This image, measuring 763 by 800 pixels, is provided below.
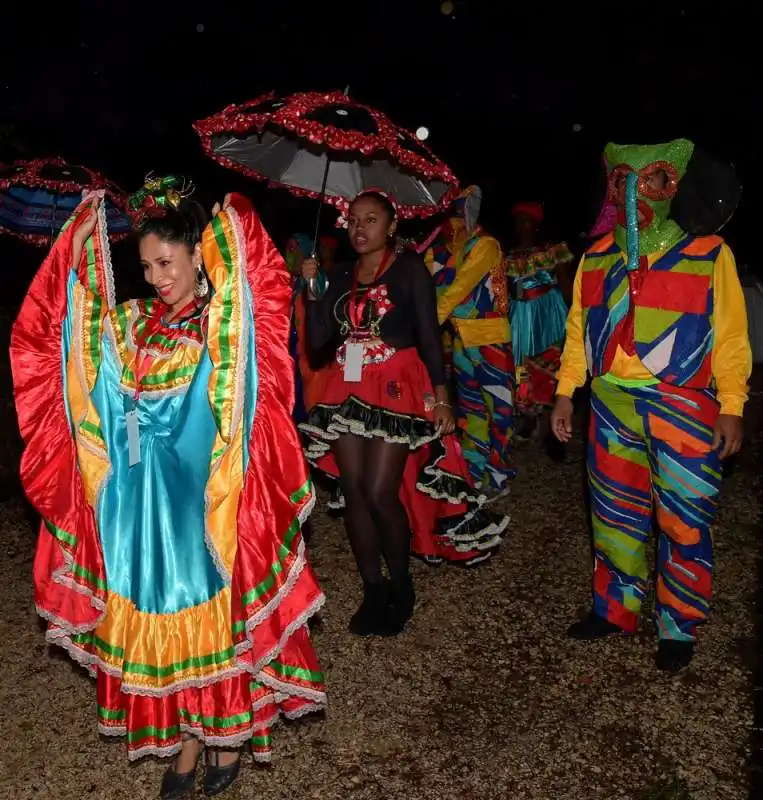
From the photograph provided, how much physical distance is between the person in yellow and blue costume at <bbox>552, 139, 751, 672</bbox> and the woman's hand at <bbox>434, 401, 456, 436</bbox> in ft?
1.56

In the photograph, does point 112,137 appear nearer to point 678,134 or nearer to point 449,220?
point 449,220

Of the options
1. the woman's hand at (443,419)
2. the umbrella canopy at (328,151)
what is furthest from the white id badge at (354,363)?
the umbrella canopy at (328,151)

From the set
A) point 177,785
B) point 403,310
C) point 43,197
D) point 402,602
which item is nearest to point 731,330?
point 403,310

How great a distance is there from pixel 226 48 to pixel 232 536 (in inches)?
434

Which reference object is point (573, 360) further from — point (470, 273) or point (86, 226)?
point (86, 226)

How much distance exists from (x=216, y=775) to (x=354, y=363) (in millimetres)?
1808

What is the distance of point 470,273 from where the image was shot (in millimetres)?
5848

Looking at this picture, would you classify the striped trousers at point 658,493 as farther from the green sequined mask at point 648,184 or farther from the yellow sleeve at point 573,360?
the green sequined mask at point 648,184

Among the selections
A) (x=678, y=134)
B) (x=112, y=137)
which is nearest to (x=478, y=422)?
(x=112, y=137)

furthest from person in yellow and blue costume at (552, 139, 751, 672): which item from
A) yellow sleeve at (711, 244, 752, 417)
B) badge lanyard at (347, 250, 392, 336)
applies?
badge lanyard at (347, 250, 392, 336)

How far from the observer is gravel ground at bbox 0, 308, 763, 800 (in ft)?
10.3

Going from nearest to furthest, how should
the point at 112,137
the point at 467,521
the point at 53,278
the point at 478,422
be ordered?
the point at 53,278 < the point at 467,521 < the point at 478,422 < the point at 112,137

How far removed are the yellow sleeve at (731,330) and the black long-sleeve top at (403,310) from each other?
3.96 ft

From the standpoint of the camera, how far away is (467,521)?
446cm
